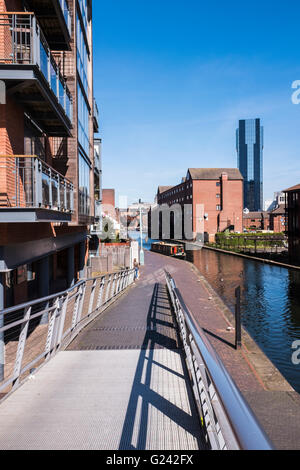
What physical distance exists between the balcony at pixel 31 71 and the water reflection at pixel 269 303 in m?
9.60

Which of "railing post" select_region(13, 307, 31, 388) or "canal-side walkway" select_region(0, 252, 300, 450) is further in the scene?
"railing post" select_region(13, 307, 31, 388)

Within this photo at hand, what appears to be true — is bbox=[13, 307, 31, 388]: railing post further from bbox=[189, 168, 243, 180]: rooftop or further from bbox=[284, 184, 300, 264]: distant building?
bbox=[189, 168, 243, 180]: rooftop

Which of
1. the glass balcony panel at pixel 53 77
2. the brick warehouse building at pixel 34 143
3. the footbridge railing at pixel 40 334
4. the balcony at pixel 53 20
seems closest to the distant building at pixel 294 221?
the brick warehouse building at pixel 34 143

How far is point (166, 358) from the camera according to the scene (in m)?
5.20

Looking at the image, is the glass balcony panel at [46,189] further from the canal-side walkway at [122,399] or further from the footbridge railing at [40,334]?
the canal-side walkway at [122,399]

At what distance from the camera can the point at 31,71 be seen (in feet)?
24.5

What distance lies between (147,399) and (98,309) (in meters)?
6.60

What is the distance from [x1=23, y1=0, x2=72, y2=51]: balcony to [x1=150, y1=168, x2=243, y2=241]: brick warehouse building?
69336 millimetres

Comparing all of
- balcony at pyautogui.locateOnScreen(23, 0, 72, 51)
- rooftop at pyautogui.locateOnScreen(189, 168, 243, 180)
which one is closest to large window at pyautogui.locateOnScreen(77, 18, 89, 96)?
balcony at pyautogui.locateOnScreen(23, 0, 72, 51)

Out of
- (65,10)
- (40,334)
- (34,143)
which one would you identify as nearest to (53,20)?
(65,10)

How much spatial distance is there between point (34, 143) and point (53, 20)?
3714mm

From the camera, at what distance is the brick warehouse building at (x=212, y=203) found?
82.2m

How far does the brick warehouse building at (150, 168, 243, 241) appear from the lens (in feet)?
270

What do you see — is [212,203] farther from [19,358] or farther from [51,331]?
[19,358]
